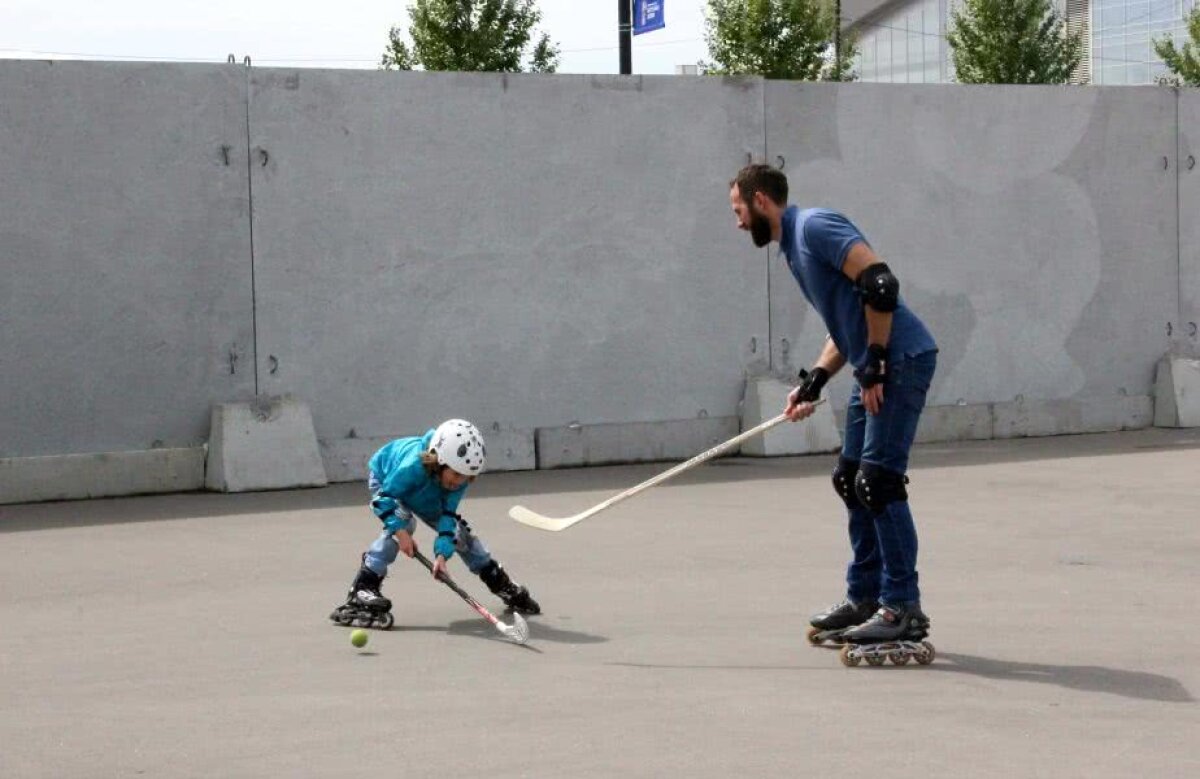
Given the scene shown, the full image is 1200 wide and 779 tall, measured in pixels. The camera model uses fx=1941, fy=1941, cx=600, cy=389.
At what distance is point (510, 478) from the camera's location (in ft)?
45.0

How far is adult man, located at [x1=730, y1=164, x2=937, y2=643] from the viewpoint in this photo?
6797 millimetres

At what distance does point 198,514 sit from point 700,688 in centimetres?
604

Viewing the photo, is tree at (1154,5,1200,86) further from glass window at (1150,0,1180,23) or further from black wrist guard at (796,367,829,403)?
black wrist guard at (796,367,829,403)

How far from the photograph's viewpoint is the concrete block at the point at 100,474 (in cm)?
1259

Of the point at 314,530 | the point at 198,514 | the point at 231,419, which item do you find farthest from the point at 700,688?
the point at 231,419

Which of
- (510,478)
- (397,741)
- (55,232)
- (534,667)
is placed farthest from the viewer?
(510,478)

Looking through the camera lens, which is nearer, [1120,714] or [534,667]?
[1120,714]

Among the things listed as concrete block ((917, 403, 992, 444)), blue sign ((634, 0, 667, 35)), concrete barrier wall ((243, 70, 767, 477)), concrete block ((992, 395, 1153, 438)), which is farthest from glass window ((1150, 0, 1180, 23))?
concrete barrier wall ((243, 70, 767, 477))

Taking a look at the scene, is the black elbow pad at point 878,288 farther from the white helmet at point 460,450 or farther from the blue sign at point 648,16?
the blue sign at point 648,16

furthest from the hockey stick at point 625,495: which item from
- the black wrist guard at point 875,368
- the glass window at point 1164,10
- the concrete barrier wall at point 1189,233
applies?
the glass window at point 1164,10

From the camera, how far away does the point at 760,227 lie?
7160 millimetres

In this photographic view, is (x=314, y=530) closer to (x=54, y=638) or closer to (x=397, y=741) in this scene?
(x=54, y=638)

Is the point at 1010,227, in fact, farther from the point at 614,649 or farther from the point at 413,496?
the point at 614,649

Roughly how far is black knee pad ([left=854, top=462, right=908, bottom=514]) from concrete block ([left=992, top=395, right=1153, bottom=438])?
30.3ft
